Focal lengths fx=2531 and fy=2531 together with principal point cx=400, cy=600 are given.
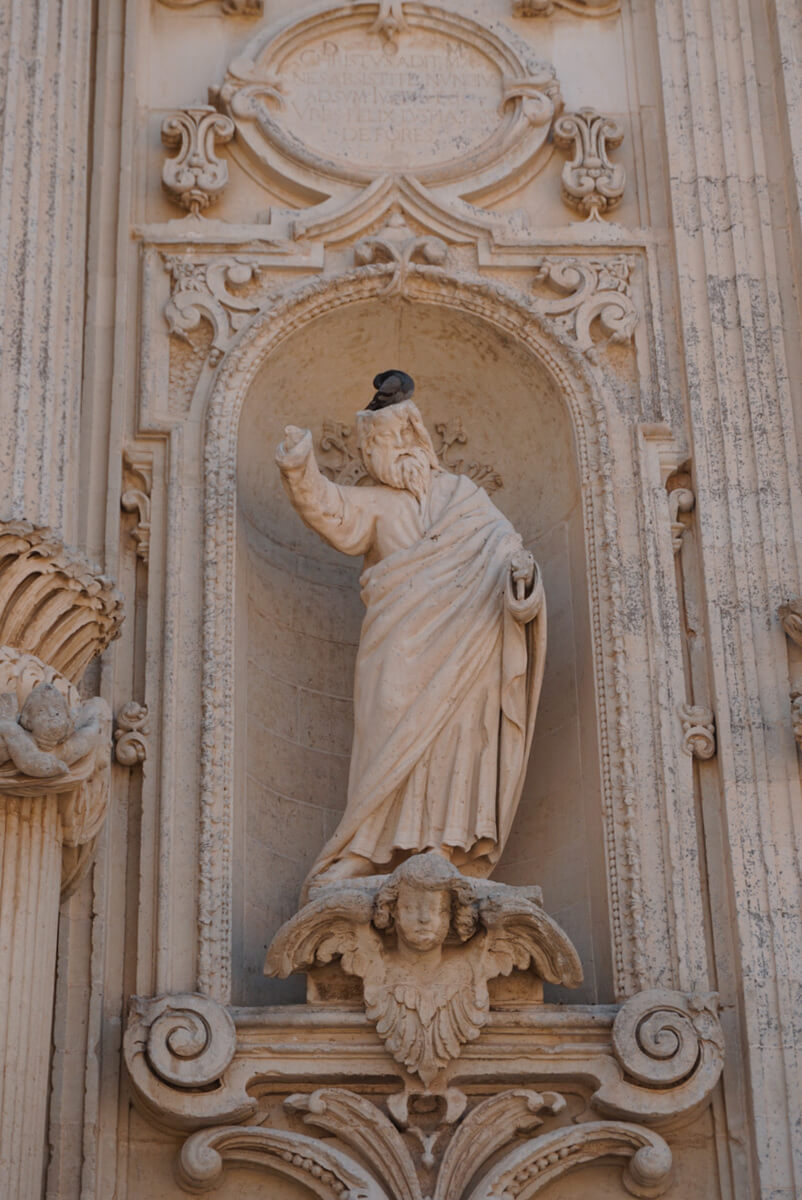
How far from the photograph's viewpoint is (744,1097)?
8.05m

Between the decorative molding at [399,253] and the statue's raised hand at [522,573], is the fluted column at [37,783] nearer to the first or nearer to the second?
the statue's raised hand at [522,573]

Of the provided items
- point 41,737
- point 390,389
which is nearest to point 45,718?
point 41,737

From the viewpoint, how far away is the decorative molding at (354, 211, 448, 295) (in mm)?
9586

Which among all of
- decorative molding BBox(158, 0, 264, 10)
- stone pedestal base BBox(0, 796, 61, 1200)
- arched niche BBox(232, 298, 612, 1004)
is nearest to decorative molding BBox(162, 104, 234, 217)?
decorative molding BBox(158, 0, 264, 10)

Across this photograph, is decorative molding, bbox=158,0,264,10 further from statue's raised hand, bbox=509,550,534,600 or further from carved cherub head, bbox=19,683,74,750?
carved cherub head, bbox=19,683,74,750

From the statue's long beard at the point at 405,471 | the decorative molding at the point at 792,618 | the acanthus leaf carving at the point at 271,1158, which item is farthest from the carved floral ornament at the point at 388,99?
the acanthus leaf carving at the point at 271,1158

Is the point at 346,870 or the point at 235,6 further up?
the point at 235,6

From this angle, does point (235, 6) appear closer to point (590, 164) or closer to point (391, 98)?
point (391, 98)

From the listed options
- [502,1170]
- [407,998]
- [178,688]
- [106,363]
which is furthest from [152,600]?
[502,1170]

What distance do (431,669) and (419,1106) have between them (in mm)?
1494

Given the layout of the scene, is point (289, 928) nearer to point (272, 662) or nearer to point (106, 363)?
point (272, 662)

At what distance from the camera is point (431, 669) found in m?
8.57

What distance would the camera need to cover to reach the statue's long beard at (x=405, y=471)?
9.09 meters

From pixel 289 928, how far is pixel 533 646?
134 centimetres
